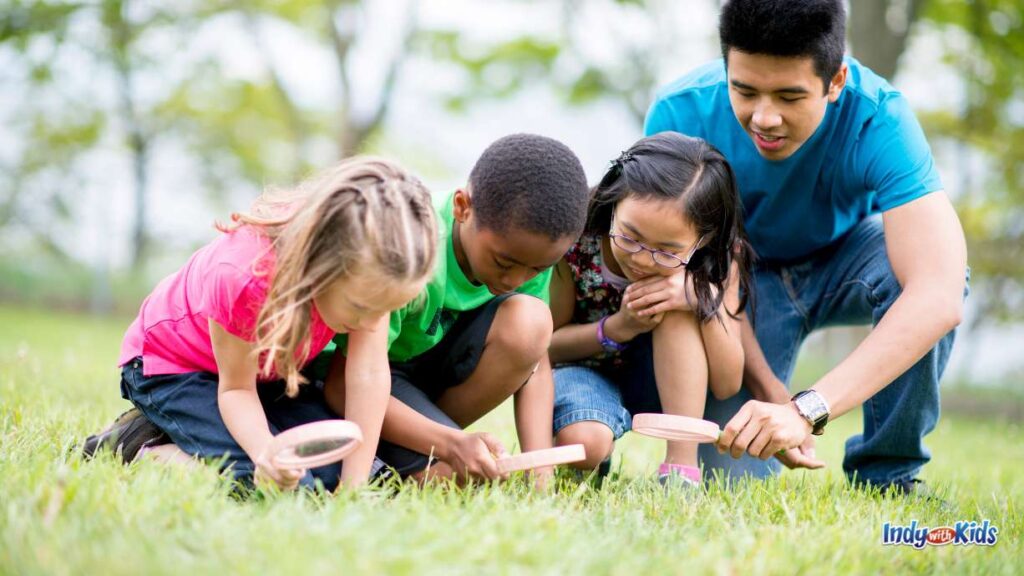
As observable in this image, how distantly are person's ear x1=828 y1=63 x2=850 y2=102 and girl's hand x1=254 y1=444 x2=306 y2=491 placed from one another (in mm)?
2193

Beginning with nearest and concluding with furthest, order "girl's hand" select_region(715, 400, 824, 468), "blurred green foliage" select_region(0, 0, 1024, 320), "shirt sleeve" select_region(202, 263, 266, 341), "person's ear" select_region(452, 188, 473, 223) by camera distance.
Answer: "shirt sleeve" select_region(202, 263, 266, 341)
"girl's hand" select_region(715, 400, 824, 468)
"person's ear" select_region(452, 188, 473, 223)
"blurred green foliage" select_region(0, 0, 1024, 320)

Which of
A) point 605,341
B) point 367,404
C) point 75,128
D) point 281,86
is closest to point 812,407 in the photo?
point 605,341

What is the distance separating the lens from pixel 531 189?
2.64 m

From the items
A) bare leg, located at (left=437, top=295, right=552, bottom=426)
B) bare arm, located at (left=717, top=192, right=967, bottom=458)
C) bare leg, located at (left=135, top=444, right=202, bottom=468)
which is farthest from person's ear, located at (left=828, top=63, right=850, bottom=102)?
bare leg, located at (left=135, top=444, right=202, bottom=468)

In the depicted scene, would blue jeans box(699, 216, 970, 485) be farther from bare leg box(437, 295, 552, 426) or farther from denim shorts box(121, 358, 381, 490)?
denim shorts box(121, 358, 381, 490)

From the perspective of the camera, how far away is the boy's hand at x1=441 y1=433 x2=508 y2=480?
2658 millimetres

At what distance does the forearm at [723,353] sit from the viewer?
3117mm

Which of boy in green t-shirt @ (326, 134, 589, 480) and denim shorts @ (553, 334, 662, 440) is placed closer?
boy in green t-shirt @ (326, 134, 589, 480)

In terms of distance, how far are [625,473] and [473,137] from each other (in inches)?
751

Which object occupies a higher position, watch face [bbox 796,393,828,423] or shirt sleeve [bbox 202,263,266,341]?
Result: shirt sleeve [bbox 202,263,266,341]

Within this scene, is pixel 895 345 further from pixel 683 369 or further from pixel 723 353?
pixel 683 369

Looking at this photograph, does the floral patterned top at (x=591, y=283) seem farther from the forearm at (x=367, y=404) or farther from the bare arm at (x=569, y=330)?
the forearm at (x=367, y=404)

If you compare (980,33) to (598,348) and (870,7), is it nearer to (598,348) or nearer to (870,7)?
(870,7)
